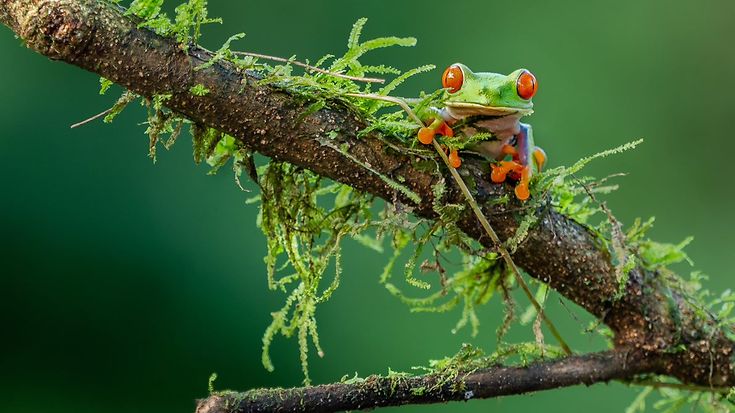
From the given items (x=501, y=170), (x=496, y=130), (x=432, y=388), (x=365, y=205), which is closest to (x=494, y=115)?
(x=496, y=130)

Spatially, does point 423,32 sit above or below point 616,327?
above

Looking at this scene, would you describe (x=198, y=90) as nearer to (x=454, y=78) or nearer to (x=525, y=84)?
(x=454, y=78)

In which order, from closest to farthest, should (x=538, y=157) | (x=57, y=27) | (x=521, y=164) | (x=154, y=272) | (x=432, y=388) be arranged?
(x=57, y=27) < (x=432, y=388) < (x=521, y=164) < (x=538, y=157) < (x=154, y=272)

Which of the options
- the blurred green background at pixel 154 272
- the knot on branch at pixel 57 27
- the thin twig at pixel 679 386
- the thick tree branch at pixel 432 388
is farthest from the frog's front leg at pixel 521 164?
the blurred green background at pixel 154 272

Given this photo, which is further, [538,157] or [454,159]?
[538,157]

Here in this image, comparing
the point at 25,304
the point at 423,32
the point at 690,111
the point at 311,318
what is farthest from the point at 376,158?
the point at 690,111

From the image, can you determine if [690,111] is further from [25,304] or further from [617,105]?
[25,304]
